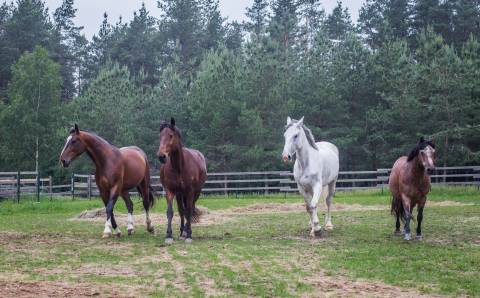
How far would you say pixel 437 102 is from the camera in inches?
1208

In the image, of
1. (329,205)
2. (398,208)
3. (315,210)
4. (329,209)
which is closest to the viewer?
(398,208)

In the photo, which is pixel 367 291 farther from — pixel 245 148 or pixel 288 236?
pixel 245 148

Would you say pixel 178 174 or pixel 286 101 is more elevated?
pixel 286 101

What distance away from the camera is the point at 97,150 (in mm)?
11039

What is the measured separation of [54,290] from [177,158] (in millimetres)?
4585

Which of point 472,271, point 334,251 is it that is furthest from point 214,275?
point 472,271

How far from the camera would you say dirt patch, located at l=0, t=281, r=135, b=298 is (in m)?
5.75

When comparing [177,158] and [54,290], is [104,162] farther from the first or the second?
[54,290]

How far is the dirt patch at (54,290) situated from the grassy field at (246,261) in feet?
0.04

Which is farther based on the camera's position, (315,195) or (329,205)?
(329,205)

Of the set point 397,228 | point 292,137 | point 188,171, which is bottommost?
point 397,228

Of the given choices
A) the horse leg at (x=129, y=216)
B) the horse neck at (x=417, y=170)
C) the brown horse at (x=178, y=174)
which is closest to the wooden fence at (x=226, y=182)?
the horse neck at (x=417, y=170)

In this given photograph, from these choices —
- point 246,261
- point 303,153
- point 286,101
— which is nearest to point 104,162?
point 303,153

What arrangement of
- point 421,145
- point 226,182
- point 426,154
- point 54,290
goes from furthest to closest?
point 226,182 → point 421,145 → point 426,154 → point 54,290
